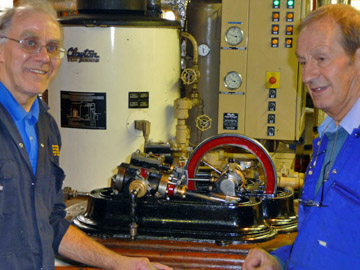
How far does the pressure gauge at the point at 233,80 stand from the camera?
3902 millimetres

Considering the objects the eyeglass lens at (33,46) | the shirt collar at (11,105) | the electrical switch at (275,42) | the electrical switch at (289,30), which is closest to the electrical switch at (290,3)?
the electrical switch at (289,30)

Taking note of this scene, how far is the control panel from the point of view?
3.81 meters

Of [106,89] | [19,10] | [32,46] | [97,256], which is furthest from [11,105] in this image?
[106,89]

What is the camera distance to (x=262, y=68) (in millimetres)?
3877

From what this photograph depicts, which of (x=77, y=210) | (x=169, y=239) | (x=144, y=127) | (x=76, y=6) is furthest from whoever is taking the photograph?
(x=76, y=6)

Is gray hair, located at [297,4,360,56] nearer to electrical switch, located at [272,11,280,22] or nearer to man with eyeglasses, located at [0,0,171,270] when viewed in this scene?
man with eyeglasses, located at [0,0,171,270]

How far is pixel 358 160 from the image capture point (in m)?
1.50

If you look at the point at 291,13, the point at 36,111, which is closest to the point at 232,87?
the point at 291,13

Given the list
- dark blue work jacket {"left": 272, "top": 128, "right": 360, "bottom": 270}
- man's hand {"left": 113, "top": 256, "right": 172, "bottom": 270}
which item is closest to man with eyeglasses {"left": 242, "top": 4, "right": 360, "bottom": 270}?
dark blue work jacket {"left": 272, "top": 128, "right": 360, "bottom": 270}

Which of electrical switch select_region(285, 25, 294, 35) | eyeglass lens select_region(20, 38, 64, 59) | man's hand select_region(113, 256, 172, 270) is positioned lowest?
man's hand select_region(113, 256, 172, 270)

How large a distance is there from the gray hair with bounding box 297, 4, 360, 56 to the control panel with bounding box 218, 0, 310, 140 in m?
2.25

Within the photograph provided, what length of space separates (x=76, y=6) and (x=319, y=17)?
281cm

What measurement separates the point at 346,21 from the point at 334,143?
13.8 inches

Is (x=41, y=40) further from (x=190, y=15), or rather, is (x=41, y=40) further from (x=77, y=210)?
(x=190, y=15)
